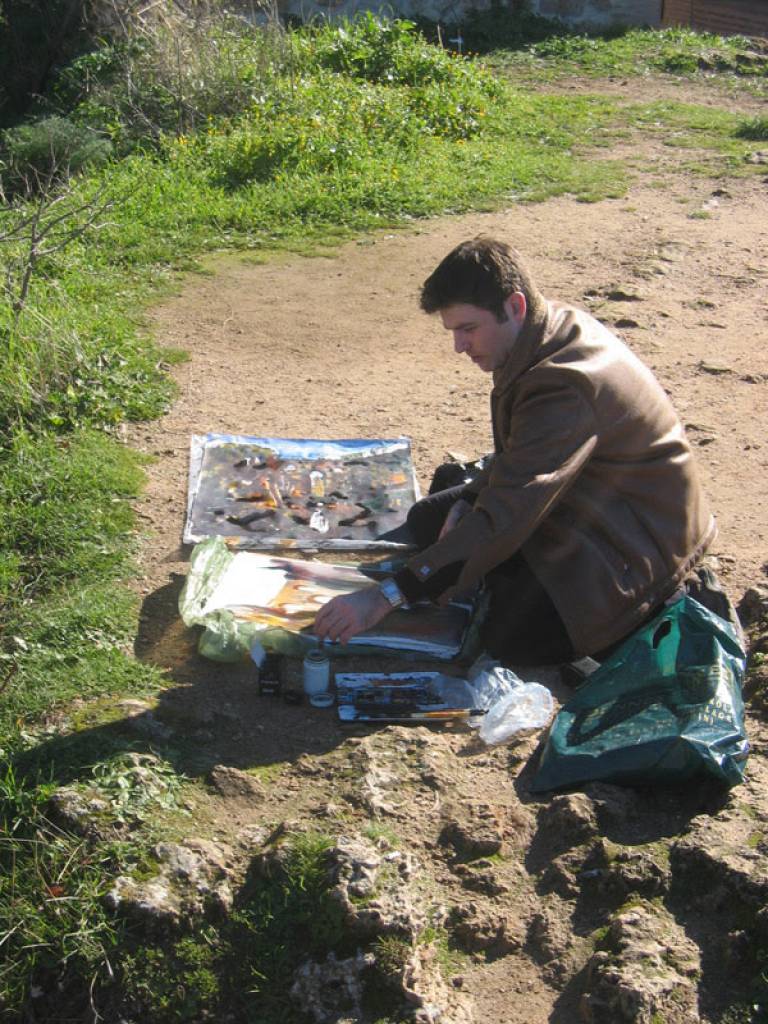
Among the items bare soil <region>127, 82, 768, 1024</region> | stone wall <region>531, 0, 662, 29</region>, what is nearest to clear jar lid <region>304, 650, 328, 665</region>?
bare soil <region>127, 82, 768, 1024</region>

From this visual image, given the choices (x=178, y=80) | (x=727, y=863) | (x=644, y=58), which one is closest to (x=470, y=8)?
(x=644, y=58)

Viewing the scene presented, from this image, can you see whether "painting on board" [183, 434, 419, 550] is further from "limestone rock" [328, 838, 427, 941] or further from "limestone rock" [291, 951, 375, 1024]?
"limestone rock" [291, 951, 375, 1024]

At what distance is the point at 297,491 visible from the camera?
5387 millimetres

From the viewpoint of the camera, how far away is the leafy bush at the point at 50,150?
9.36 m

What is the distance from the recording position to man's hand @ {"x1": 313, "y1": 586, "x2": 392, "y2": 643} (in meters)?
3.79

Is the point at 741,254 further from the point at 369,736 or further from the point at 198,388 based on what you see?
the point at 369,736

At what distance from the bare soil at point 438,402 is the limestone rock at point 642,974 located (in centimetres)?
6

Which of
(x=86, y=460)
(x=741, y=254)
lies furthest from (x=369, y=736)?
(x=741, y=254)

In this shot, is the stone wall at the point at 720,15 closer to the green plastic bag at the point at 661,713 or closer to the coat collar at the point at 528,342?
the coat collar at the point at 528,342

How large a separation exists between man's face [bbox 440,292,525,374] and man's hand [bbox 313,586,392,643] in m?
0.83

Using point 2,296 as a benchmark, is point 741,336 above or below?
below

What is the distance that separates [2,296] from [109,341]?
59 centimetres

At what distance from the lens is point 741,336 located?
7.09 metres

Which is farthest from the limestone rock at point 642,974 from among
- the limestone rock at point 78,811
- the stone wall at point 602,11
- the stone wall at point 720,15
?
the stone wall at point 720,15
